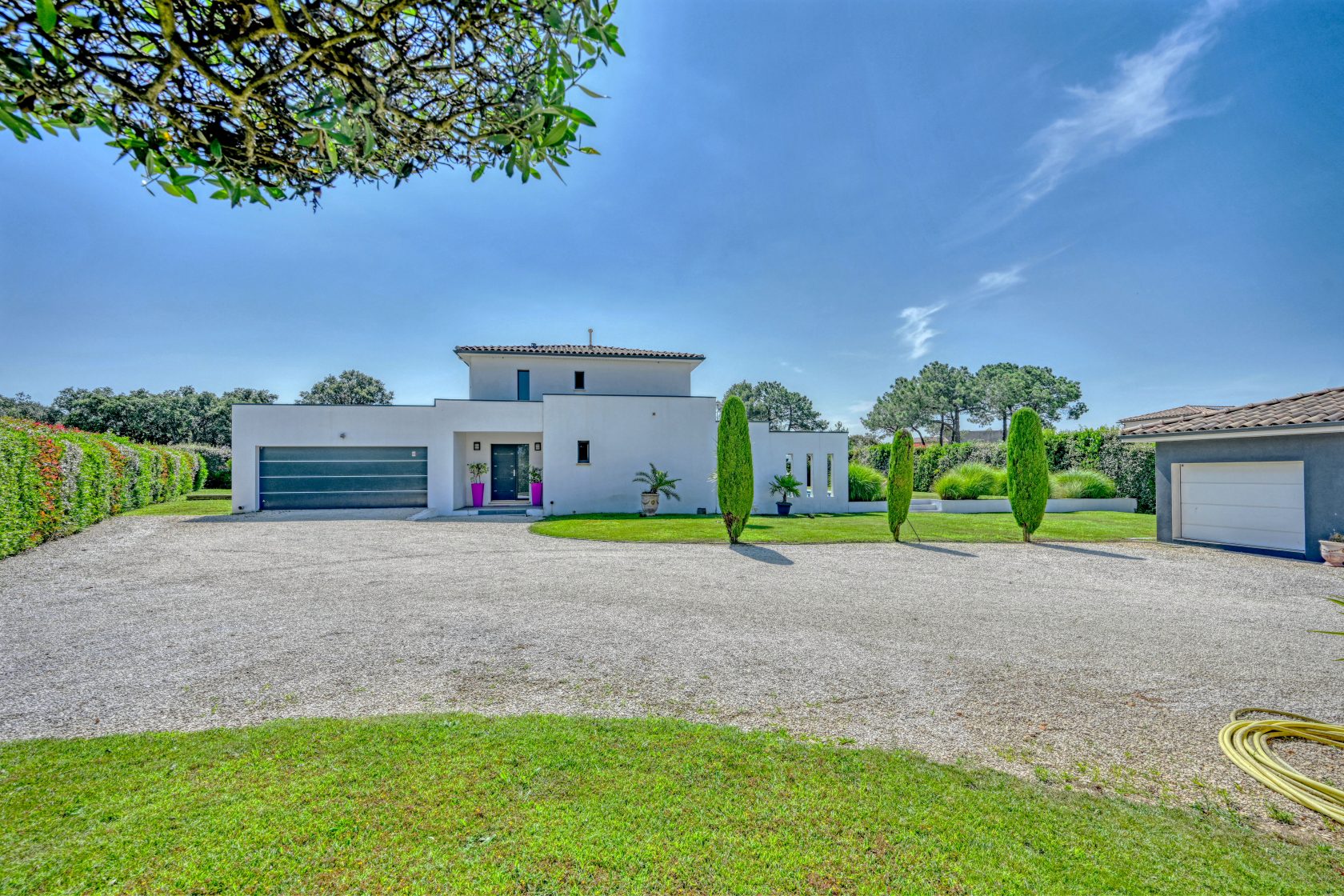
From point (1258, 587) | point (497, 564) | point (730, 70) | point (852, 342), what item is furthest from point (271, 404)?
point (1258, 587)

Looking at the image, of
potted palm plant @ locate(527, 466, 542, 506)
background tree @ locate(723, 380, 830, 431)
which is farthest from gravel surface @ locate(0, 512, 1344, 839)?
background tree @ locate(723, 380, 830, 431)

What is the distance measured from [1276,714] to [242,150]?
7.26m

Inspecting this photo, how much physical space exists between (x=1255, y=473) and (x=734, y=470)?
11.1 m

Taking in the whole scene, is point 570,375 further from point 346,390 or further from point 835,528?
point 346,390

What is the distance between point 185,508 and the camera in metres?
17.4

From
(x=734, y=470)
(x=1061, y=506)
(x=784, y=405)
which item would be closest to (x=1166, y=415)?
(x=1061, y=506)

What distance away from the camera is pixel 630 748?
304cm

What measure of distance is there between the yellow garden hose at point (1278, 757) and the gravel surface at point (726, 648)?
10cm

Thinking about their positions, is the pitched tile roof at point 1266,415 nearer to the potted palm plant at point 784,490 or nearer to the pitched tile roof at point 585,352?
the potted palm plant at point 784,490

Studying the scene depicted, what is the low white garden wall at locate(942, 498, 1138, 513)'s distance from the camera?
1961cm

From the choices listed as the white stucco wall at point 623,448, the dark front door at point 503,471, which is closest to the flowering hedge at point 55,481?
the dark front door at point 503,471

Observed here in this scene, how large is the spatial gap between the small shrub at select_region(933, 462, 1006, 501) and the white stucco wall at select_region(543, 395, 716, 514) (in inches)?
401

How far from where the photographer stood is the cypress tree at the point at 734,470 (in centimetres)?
1194

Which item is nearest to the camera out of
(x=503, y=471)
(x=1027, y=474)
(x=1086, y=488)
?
(x=1027, y=474)
